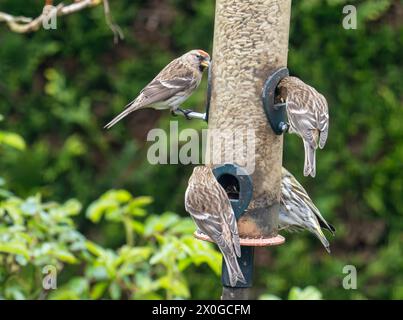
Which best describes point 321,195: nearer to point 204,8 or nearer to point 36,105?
point 204,8

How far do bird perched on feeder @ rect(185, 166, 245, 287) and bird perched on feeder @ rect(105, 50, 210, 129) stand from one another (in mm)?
1092

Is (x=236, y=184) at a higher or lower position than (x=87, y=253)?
higher

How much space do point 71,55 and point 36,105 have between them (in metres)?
0.61

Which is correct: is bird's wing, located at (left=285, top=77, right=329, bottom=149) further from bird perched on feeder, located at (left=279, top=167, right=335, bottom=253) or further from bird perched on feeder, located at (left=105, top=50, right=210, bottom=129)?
bird perched on feeder, located at (left=105, top=50, right=210, bottom=129)

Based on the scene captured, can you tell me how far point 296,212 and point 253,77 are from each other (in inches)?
41.6

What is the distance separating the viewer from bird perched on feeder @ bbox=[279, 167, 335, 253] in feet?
24.0

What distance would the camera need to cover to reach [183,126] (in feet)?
31.5

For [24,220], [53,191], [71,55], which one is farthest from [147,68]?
[24,220]

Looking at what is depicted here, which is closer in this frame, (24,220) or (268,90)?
(268,90)

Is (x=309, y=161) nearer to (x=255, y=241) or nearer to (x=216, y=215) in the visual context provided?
(x=255, y=241)

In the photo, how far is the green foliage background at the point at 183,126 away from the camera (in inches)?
369

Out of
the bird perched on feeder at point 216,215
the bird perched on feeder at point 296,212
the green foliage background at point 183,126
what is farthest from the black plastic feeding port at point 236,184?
the green foliage background at point 183,126

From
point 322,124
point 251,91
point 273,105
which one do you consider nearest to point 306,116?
point 322,124
